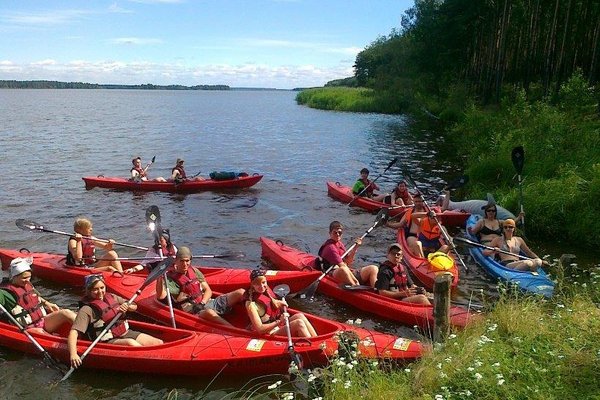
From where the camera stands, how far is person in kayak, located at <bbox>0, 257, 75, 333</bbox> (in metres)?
A: 6.96

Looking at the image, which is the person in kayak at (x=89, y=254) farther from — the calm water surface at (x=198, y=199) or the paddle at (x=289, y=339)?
the paddle at (x=289, y=339)

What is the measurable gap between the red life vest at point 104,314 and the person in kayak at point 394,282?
3999mm

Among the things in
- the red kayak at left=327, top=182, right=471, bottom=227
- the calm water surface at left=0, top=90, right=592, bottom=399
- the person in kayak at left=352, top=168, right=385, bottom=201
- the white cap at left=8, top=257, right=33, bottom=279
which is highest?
the white cap at left=8, top=257, right=33, bottom=279

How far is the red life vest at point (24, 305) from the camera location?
7.02 metres

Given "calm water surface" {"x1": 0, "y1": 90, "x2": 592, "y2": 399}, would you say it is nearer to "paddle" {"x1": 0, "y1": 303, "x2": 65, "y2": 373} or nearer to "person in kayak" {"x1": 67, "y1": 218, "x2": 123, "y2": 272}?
"paddle" {"x1": 0, "y1": 303, "x2": 65, "y2": 373}

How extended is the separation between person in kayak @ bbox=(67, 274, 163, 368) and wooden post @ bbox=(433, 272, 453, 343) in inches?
140

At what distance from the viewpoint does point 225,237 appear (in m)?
13.1

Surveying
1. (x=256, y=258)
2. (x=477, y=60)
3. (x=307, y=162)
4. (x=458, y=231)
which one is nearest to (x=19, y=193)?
(x=256, y=258)

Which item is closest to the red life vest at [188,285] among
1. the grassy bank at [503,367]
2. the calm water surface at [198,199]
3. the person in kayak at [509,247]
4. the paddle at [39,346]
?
the calm water surface at [198,199]

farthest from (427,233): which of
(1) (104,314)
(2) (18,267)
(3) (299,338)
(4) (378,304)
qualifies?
(2) (18,267)

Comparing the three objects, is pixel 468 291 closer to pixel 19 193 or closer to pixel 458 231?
pixel 458 231

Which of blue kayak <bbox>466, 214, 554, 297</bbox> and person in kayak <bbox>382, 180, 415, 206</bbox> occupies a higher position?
person in kayak <bbox>382, 180, 415, 206</bbox>

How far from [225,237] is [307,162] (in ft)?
42.6

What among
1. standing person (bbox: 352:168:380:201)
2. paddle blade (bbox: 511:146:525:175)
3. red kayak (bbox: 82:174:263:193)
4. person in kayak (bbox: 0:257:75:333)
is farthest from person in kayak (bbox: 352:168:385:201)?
person in kayak (bbox: 0:257:75:333)
